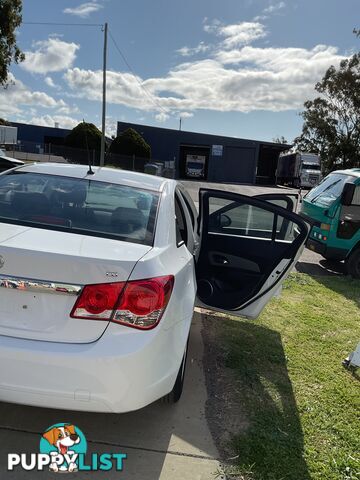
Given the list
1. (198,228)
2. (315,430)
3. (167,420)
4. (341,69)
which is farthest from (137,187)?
(341,69)

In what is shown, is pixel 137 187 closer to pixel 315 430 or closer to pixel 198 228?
pixel 198 228

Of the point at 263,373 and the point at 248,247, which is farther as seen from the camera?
the point at 248,247

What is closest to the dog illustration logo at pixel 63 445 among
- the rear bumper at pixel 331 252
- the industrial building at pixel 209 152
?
the rear bumper at pixel 331 252

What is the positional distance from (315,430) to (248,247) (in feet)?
6.07

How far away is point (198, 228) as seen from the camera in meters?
4.51

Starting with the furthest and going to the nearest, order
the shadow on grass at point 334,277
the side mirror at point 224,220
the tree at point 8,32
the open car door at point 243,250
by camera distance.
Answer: the tree at point 8,32
the shadow on grass at point 334,277
the side mirror at point 224,220
the open car door at point 243,250

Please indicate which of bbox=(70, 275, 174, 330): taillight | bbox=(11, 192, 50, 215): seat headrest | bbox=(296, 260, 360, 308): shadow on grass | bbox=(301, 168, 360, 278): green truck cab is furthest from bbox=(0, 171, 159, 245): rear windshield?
bbox=(301, 168, 360, 278): green truck cab

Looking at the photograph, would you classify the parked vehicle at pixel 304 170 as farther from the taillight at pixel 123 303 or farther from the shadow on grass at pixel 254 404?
the taillight at pixel 123 303

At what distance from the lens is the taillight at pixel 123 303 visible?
7.58 ft

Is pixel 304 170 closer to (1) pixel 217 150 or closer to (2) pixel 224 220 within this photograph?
(1) pixel 217 150

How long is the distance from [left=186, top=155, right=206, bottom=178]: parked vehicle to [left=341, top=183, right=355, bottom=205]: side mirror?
38.3 m

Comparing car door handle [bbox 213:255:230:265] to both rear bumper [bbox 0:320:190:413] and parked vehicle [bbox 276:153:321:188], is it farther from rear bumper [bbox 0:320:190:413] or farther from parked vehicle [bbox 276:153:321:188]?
parked vehicle [bbox 276:153:321:188]

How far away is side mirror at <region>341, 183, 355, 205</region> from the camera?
7.76 m

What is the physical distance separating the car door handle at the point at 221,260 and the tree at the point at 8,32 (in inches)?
931
